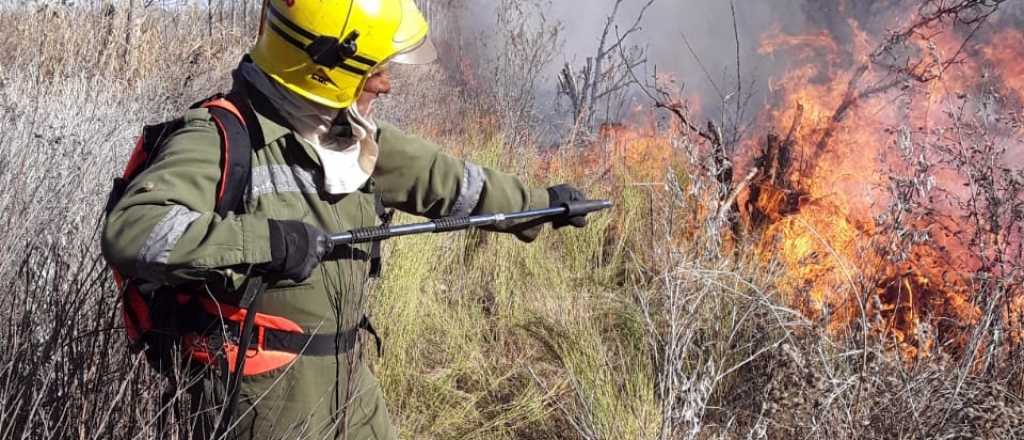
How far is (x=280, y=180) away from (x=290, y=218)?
92mm

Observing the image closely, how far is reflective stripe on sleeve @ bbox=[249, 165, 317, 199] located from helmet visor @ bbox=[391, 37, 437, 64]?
406mm

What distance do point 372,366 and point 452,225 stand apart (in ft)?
5.16

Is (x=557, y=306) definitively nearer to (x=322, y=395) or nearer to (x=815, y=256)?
(x=815, y=256)

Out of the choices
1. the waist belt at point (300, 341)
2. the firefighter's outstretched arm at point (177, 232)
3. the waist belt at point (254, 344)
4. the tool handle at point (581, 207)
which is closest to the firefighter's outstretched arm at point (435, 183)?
the tool handle at point (581, 207)

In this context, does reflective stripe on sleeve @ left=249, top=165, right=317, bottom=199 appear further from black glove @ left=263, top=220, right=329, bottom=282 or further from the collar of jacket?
black glove @ left=263, top=220, right=329, bottom=282

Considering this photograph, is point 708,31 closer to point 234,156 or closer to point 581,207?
point 581,207

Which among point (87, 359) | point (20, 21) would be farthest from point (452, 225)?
point (20, 21)

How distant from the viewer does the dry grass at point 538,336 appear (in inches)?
78.5

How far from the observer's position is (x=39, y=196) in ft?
11.5

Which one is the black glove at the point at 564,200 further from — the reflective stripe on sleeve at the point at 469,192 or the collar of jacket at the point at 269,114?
the collar of jacket at the point at 269,114

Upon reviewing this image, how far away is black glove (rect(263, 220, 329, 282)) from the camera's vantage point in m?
1.61

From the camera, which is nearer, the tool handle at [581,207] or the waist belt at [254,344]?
the waist belt at [254,344]

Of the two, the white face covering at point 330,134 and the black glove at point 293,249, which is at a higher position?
the white face covering at point 330,134

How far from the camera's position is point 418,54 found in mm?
2260
